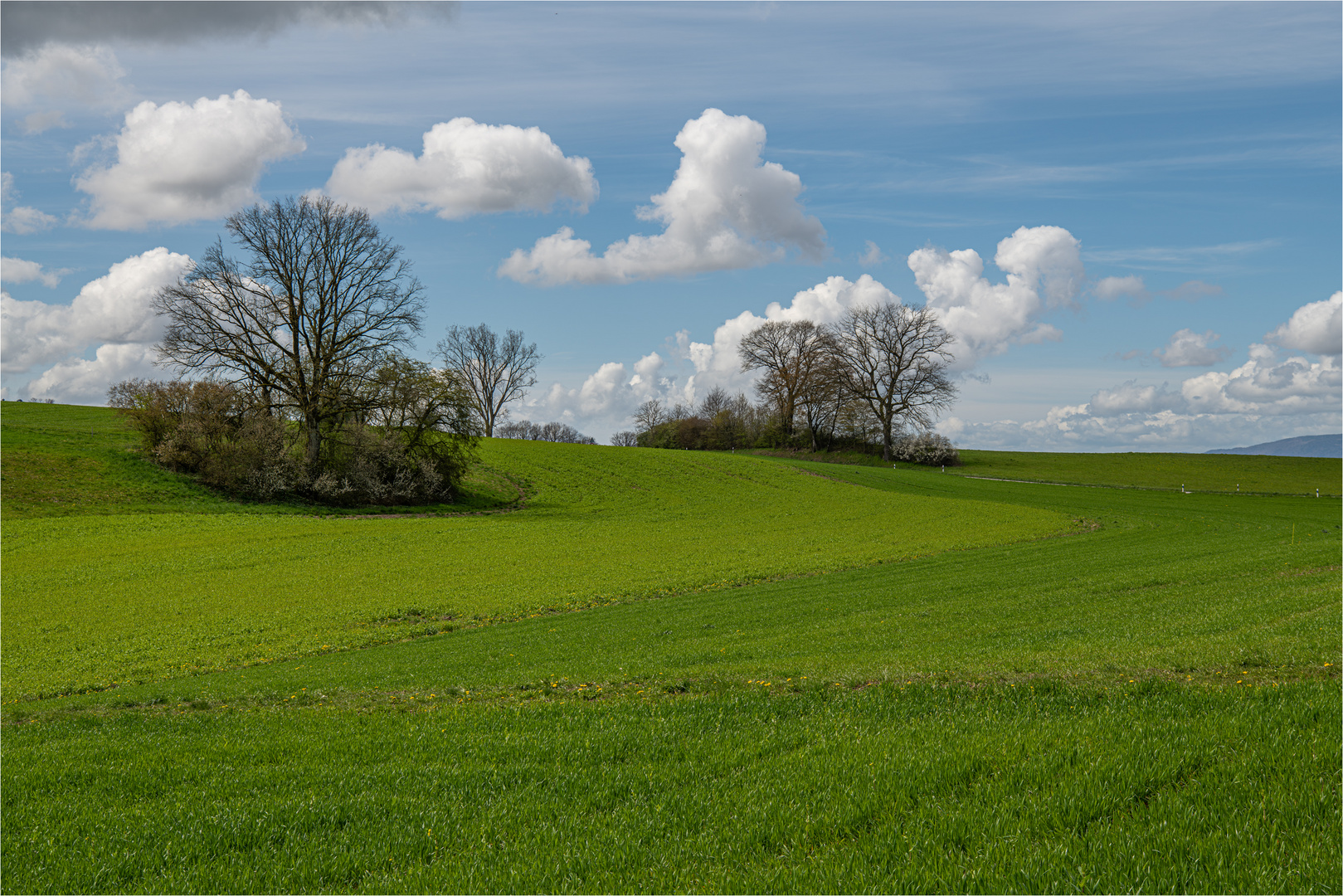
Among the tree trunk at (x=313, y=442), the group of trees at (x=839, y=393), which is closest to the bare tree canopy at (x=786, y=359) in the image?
the group of trees at (x=839, y=393)

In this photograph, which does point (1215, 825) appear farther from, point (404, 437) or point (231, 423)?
point (231, 423)

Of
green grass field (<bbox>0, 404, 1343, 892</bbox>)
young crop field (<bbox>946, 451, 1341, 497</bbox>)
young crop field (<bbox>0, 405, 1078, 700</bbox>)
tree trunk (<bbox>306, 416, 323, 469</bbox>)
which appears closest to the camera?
green grass field (<bbox>0, 404, 1343, 892</bbox>)

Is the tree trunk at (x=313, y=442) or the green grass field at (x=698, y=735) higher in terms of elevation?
the tree trunk at (x=313, y=442)

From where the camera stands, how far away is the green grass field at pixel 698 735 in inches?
204

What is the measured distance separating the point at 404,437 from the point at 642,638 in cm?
3950

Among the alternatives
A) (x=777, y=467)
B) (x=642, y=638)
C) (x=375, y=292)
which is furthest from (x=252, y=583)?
(x=777, y=467)

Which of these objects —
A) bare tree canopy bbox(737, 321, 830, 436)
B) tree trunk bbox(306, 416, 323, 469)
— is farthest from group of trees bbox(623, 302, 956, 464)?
tree trunk bbox(306, 416, 323, 469)

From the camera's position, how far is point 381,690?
13117 millimetres

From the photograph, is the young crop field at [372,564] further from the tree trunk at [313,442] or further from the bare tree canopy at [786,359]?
the bare tree canopy at [786,359]

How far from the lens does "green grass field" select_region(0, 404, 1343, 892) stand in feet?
17.0

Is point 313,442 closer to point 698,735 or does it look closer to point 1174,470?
point 698,735

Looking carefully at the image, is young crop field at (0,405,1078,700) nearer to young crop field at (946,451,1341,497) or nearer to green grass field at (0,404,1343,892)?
green grass field at (0,404,1343,892)

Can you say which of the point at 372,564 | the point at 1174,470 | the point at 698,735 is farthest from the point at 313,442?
the point at 1174,470

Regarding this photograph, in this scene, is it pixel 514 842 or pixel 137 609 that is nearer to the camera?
pixel 514 842
